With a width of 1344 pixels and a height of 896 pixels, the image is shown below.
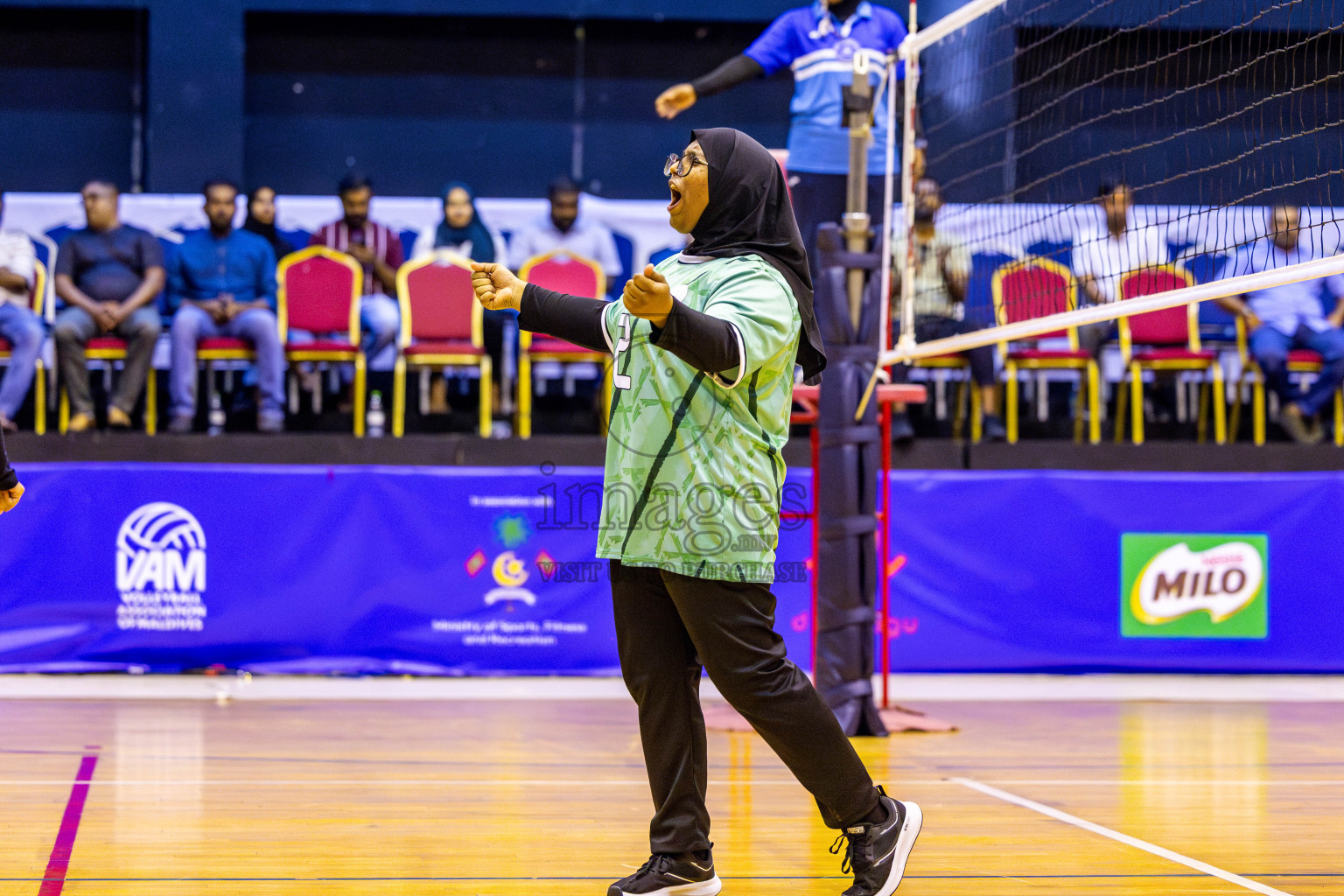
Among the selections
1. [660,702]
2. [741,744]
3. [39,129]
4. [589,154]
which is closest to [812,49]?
[741,744]

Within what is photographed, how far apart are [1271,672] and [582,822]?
5197mm

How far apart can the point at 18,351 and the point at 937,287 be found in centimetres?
553

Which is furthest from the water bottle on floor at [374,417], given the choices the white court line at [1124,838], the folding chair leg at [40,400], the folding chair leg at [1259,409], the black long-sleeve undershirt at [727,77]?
the folding chair leg at [1259,409]

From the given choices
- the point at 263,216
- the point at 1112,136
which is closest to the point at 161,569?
the point at 263,216

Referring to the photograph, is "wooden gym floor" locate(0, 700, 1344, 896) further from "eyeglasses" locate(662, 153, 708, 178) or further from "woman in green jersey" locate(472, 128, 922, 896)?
"eyeglasses" locate(662, 153, 708, 178)

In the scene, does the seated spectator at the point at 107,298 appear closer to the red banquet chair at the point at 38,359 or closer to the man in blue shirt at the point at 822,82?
the red banquet chair at the point at 38,359

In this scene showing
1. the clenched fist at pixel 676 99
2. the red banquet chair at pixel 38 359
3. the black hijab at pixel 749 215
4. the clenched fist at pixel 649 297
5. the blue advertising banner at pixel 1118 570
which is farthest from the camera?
the red banquet chair at pixel 38 359

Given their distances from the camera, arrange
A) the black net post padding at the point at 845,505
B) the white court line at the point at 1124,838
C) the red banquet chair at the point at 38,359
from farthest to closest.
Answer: the red banquet chair at the point at 38,359, the black net post padding at the point at 845,505, the white court line at the point at 1124,838

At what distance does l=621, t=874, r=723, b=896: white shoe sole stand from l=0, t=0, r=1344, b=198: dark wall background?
382 inches

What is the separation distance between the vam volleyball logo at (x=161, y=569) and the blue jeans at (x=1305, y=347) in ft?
21.4

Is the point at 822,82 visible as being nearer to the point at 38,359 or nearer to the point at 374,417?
the point at 374,417

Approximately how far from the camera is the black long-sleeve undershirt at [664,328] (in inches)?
100

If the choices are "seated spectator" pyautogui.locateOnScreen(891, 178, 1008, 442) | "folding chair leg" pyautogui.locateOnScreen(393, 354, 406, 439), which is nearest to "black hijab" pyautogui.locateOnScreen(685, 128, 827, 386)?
"seated spectator" pyautogui.locateOnScreen(891, 178, 1008, 442)

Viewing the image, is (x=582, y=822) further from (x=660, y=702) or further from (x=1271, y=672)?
(x=1271, y=672)
